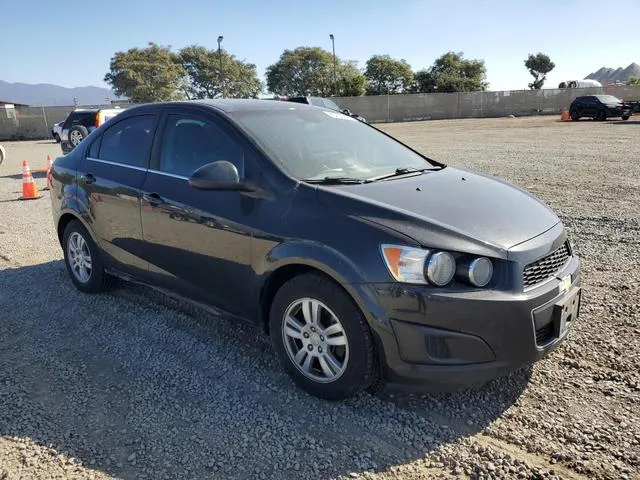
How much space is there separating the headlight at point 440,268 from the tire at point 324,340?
1.46 feet

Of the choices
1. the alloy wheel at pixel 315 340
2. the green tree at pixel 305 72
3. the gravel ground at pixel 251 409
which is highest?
the green tree at pixel 305 72

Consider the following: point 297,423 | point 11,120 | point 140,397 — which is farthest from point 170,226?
point 11,120

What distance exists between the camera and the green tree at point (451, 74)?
220ft

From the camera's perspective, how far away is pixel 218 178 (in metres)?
3.25

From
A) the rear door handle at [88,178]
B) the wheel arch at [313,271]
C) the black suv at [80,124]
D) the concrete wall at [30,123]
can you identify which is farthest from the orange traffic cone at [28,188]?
the concrete wall at [30,123]

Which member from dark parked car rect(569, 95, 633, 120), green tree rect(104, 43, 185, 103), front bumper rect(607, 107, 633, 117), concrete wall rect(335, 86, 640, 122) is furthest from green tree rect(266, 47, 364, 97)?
front bumper rect(607, 107, 633, 117)

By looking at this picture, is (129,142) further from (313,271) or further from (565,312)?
(565,312)

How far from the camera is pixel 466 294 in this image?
2.63 metres

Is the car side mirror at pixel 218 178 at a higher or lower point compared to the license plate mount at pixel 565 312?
higher

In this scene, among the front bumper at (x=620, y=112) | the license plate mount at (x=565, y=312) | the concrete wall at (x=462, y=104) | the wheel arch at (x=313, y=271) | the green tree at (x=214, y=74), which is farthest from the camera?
the green tree at (x=214, y=74)

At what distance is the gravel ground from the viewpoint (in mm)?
2586

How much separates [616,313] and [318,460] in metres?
2.82

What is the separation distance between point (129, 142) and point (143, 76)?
5849 cm

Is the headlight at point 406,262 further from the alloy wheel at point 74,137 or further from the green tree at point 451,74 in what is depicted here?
the green tree at point 451,74
